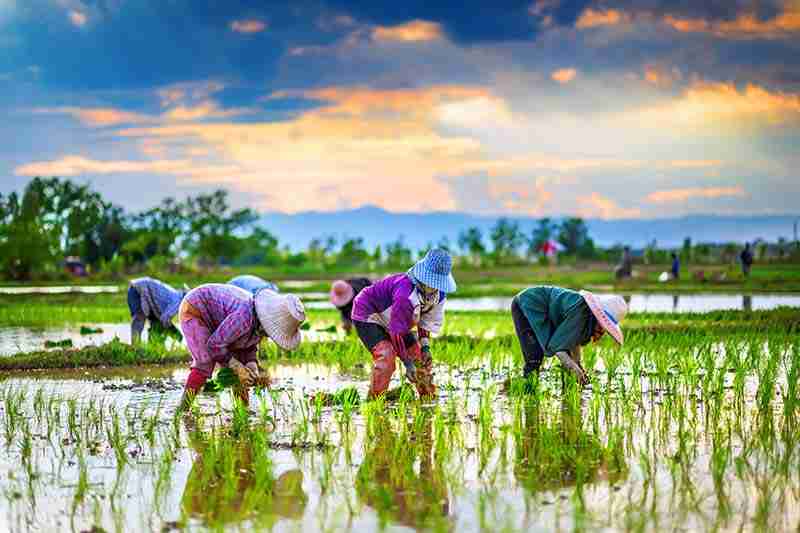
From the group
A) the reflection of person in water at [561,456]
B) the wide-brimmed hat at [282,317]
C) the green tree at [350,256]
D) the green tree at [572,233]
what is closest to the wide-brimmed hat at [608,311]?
the reflection of person in water at [561,456]

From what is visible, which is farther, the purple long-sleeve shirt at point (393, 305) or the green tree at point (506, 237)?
the green tree at point (506, 237)

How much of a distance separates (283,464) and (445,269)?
175 cm

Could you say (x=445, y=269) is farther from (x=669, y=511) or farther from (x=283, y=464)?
(x=669, y=511)

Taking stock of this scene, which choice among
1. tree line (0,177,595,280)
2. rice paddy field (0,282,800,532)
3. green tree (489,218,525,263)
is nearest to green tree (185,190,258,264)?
tree line (0,177,595,280)

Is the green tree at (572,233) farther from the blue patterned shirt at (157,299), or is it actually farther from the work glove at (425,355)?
the work glove at (425,355)

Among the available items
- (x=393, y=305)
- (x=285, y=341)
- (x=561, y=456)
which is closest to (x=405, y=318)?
(x=393, y=305)

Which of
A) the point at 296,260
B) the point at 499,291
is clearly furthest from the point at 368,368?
the point at 296,260

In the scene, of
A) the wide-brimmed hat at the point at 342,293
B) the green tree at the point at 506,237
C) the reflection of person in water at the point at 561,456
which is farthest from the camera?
the green tree at the point at 506,237

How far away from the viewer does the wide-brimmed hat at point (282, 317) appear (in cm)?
562

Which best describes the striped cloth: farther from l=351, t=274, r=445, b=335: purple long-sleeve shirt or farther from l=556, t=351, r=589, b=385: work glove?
l=556, t=351, r=589, b=385: work glove

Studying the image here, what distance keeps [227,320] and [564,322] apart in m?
2.18

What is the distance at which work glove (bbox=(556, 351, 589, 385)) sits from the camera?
634 centimetres

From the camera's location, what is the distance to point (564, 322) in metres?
6.45

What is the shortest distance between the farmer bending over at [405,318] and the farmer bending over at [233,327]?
0.60 meters
